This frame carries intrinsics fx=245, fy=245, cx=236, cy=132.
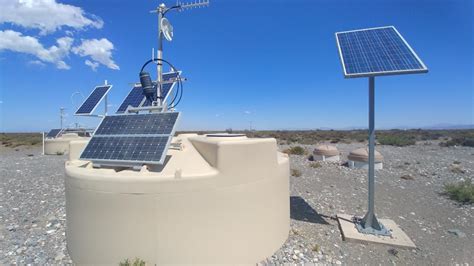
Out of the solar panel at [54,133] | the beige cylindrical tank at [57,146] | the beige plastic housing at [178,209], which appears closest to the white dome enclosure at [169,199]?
the beige plastic housing at [178,209]

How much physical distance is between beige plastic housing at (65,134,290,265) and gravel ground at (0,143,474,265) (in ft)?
3.51

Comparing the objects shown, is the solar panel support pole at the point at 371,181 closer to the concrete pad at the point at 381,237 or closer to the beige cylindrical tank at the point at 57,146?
the concrete pad at the point at 381,237

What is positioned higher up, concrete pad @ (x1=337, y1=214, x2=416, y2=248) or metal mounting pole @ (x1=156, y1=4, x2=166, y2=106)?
metal mounting pole @ (x1=156, y1=4, x2=166, y2=106)

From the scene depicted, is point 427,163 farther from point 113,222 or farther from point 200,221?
point 113,222

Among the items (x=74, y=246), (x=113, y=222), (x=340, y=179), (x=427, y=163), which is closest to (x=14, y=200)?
(x=74, y=246)

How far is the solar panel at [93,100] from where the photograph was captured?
12.4 metres

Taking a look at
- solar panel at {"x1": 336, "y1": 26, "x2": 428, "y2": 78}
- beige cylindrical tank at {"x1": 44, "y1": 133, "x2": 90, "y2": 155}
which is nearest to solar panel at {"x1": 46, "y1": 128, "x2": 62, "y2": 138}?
beige cylindrical tank at {"x1": 44, "y1": 133, "x2": 90, "y2": 155}

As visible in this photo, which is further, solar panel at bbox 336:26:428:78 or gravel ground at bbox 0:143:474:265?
solar panel at bbox 336:26:428:78

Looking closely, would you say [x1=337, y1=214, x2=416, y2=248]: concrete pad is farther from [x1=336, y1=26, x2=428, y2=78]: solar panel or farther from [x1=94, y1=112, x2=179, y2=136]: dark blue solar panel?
[x1=94, y1=112, x2=179, y2=136]: dark blue solar panel

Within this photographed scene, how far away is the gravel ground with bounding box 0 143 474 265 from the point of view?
18.3 ft

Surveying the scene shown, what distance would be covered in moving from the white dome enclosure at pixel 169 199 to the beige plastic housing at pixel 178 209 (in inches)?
0.7

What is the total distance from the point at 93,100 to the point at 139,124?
9560mm

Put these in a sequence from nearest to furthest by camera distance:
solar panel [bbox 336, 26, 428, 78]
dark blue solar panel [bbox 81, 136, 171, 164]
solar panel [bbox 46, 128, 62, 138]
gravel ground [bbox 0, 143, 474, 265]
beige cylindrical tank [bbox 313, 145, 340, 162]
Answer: dark blue solar panel [bbox 81, 136, 171, 164]
gravel ground [bbox 0, 143, 474, 265]
solar panel [bbox 336, 26, 428, 78]
beige cylindrical tank [bbox 313, 145, 340, 162]
solar panel [bbox 46, 128, 62, 138]

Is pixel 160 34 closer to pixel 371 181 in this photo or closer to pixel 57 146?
pixel 371 181
